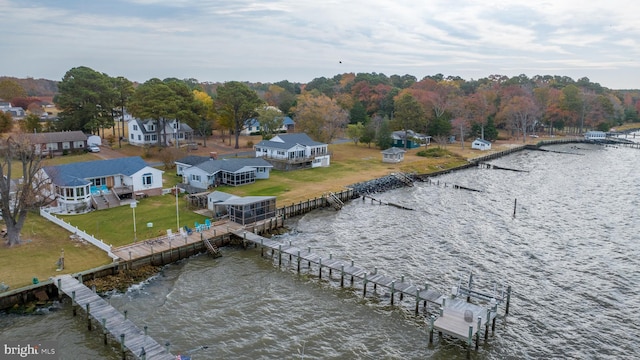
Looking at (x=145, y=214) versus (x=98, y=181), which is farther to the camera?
(x=98, y=181)

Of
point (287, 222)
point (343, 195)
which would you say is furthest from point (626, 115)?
point (287, 222)

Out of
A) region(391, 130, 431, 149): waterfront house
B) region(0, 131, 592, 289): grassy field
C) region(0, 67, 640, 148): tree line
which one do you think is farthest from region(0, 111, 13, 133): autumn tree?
region(391, 130, 431, 149): waterfront house

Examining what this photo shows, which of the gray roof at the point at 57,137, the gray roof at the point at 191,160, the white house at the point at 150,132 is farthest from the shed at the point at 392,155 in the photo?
the gray roof at the point at 57,137

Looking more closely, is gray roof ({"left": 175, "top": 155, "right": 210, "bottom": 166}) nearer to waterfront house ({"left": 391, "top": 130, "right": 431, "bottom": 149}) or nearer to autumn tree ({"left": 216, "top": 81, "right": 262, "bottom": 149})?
autumn tree ({"left": 216, "top": 81, "right": 262, "bottom": 149})

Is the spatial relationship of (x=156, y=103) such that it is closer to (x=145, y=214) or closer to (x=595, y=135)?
(x=145, y=214)

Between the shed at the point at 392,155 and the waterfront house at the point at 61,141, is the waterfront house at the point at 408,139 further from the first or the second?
the waterfront house at the point at 61,141

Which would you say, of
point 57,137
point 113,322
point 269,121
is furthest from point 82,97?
point 113,322

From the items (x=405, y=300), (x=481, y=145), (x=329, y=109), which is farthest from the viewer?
(x=481, y=145)
